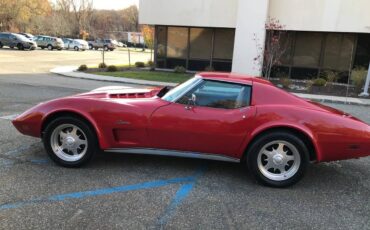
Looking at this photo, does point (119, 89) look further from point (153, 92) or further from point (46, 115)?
point (46, 115)

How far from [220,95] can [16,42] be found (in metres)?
39.4

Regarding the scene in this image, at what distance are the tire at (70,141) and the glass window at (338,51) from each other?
17.5m

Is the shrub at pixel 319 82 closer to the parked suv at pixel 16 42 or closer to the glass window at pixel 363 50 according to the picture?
the glass window at pixel 363 50

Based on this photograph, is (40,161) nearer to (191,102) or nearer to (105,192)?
(105,192)

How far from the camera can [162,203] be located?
3850mm

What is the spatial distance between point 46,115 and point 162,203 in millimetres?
1955

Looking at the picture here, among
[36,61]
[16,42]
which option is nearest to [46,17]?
[16,42]

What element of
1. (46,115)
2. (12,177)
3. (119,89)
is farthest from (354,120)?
(12,177)

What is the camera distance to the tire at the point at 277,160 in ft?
14.2

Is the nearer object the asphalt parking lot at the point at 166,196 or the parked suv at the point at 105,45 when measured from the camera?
the asphalt parking lot at the point at 166,196

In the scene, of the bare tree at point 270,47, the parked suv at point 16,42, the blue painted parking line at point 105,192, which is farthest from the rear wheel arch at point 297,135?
the parked suv at point 16,42

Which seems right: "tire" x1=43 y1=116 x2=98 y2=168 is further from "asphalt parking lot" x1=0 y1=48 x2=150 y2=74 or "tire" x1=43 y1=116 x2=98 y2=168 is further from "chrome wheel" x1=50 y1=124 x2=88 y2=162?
"asphalt parking lot" x1=0 y1=48 x2=150 y2=74

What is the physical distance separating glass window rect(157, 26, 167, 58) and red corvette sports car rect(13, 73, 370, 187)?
1781cm

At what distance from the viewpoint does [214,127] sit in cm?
440
